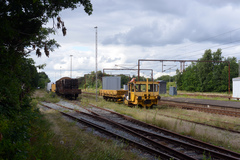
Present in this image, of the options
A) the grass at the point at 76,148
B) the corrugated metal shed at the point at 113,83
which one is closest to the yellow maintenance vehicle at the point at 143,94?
the corrugated metal shed at the point at 113,83

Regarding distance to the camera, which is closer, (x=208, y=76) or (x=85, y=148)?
(x=85, y=148)

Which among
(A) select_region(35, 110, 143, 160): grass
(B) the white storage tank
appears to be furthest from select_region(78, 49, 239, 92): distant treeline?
(A) select_region(35, 110, 143, 160): grass

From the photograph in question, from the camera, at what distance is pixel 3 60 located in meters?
6.47

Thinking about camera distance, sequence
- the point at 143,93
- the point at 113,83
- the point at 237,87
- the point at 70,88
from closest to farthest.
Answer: the point at 143,93 → the point at 113,83 → the point at 237,87 → the point at 70,88

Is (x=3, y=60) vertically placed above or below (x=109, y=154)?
above

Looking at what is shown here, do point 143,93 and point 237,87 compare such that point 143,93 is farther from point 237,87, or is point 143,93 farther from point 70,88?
point 70,88

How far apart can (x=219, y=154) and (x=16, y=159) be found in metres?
5.57

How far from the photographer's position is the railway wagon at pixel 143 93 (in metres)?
17.8

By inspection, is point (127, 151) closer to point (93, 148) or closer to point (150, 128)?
point (93, 148)

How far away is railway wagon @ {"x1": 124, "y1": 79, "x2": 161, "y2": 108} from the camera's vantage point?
17.8m

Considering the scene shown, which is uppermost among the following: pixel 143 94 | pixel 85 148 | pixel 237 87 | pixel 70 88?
pixel 237 87

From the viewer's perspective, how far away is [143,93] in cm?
1786

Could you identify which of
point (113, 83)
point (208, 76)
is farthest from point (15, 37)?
point (208, 76)

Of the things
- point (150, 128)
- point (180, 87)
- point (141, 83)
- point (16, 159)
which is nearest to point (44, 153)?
point (16, 159)
